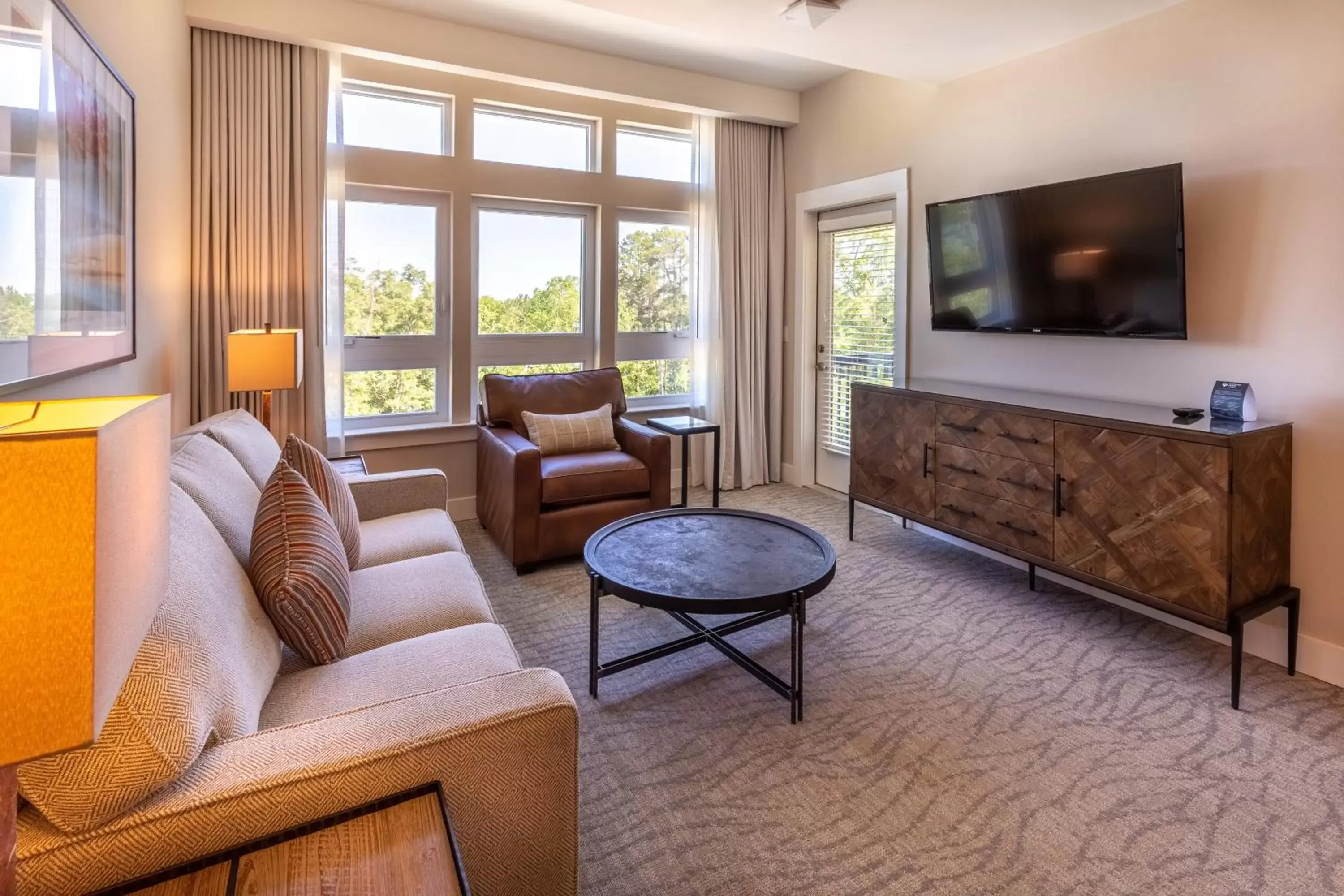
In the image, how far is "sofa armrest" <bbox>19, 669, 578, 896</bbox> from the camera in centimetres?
95

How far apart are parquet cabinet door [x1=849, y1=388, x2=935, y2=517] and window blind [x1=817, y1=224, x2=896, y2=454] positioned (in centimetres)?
67

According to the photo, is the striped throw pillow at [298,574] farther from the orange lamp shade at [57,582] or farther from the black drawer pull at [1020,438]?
the black drawer pull at [1020,438]

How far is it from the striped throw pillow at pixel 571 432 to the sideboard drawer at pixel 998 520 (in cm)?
183

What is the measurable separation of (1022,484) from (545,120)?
3607 millimetres

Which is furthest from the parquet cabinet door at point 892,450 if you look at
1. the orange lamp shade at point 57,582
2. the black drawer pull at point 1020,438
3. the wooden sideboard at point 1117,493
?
the orange lamp shade at point 57,582

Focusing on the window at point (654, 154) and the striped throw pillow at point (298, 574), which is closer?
the striped throw pillow at point (298, 574)

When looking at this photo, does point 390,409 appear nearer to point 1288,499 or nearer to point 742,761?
point 742,761

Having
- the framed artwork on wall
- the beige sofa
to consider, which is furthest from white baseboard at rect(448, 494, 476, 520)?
the beige sofa

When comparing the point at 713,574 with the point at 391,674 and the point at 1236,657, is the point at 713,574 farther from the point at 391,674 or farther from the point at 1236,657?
the point at 1236,657

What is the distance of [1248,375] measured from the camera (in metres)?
2.75

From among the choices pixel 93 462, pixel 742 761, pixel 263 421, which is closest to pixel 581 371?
pixel 263 421

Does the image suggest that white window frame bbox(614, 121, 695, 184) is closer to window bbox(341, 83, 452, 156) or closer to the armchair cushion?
window bbox(341, 83, 452, 156)

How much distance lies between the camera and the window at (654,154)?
4883mm

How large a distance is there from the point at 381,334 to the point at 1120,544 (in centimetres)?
390
